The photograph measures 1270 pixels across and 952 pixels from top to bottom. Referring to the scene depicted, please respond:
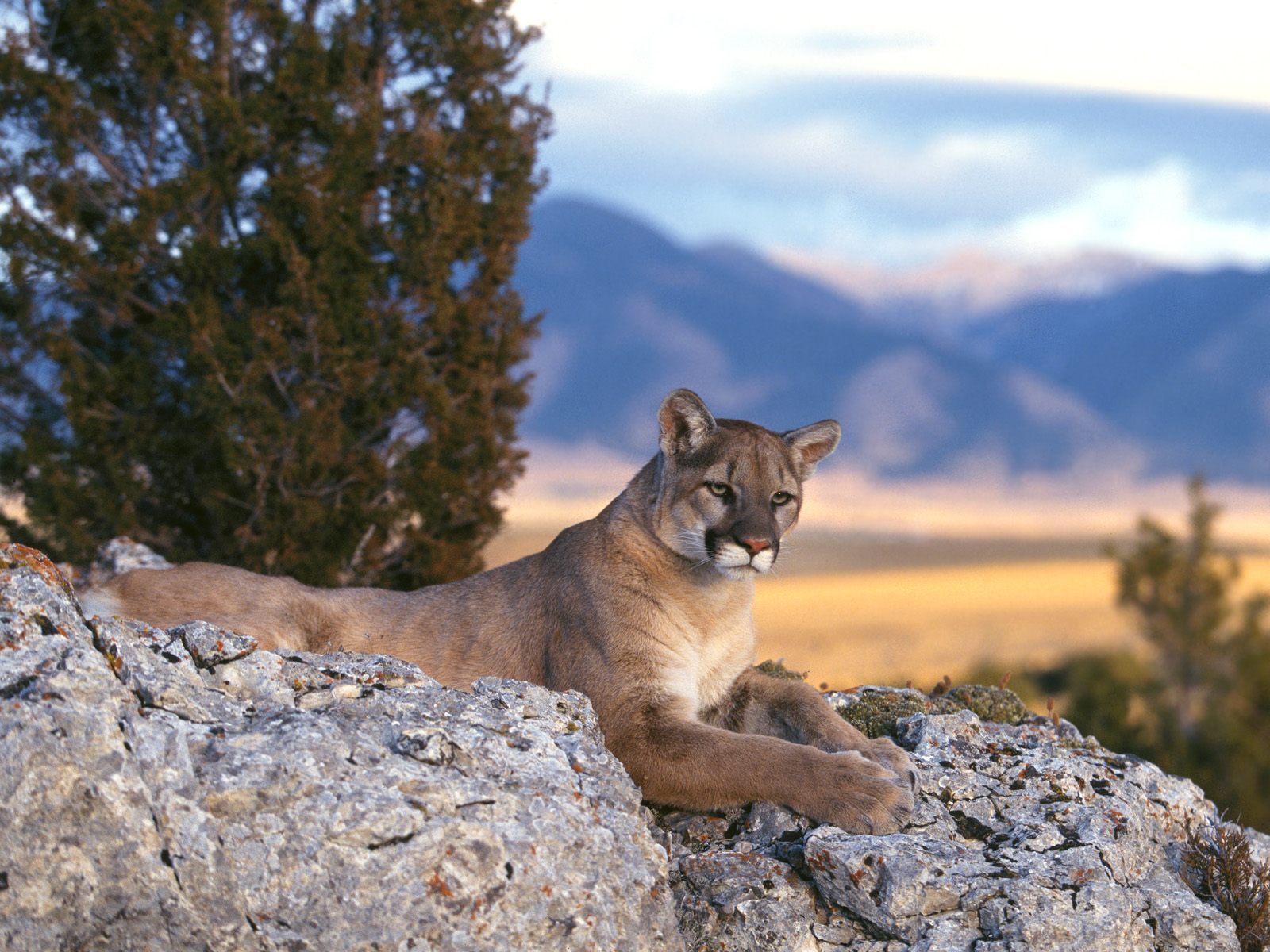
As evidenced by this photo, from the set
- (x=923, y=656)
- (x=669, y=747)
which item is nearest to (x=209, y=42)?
(x=669, y=747)

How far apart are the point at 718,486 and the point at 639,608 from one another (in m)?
0.80

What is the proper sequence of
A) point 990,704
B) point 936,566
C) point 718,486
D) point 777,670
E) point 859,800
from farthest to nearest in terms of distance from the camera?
point 936,566 → point 777,670 → point 990,704 → point 718,486 → point 859,800

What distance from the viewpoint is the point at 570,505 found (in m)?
142

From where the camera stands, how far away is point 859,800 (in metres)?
6.46

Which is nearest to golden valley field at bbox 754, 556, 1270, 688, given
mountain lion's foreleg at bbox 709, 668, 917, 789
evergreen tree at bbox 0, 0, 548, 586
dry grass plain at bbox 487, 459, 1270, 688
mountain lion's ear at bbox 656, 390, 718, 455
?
dry grass plain at bbox 487, 459, 1270, 688

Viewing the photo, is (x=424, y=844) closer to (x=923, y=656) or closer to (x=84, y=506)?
(x=84, y=506)

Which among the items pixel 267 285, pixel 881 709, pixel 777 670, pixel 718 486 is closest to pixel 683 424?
pixel 718 486

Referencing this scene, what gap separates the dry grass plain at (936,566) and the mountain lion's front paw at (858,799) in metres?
1.53

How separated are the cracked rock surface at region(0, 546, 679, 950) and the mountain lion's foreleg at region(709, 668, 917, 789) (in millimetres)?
1781

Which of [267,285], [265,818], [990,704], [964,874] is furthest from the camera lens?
[267,285]

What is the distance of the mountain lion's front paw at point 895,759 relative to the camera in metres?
6.98

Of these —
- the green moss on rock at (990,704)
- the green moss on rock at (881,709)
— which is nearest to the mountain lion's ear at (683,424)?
the green moss on rock at (881,709)

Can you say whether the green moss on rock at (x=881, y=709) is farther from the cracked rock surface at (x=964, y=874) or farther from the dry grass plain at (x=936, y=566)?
the dry grass plain at (x=936, y=566)

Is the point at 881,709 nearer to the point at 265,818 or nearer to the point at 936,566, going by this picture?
the point at 265,818
